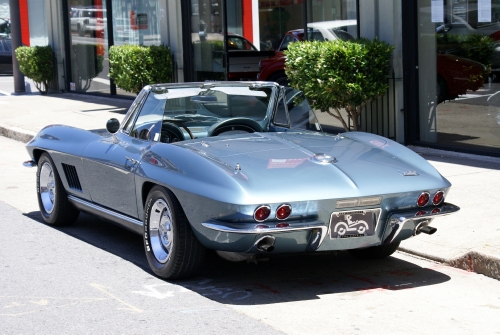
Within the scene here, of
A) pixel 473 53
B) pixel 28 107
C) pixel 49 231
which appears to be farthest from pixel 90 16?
pixel 49 231

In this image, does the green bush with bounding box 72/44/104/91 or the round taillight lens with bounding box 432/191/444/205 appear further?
the green bush with bounding box 72/44/104/91

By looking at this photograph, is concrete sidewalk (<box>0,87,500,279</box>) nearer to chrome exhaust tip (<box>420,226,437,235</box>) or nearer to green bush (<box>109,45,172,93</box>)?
chrome exhaust tip (<box>420,226,437,235</box>)

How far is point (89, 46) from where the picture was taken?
2084 centimetres

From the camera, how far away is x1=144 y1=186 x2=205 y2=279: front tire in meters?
5.64

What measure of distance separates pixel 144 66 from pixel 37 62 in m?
5.96

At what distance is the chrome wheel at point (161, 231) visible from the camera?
5871 mm

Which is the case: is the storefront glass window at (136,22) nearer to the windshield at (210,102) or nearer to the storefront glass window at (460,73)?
the storefront glass window at (460,73)

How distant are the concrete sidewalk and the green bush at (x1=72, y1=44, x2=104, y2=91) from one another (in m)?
4.00

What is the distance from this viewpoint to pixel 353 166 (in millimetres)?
5758

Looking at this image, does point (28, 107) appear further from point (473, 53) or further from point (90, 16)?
point (473, 53)

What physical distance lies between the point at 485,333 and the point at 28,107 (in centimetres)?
1529

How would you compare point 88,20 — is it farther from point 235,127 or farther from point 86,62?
point 235,127

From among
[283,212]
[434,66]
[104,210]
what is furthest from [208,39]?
[283,212]

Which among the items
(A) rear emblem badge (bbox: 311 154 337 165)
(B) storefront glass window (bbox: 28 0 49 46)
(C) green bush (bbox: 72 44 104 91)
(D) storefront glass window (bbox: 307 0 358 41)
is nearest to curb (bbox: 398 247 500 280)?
(A) rear emblem badge (bbox: 311 154 337 165)
